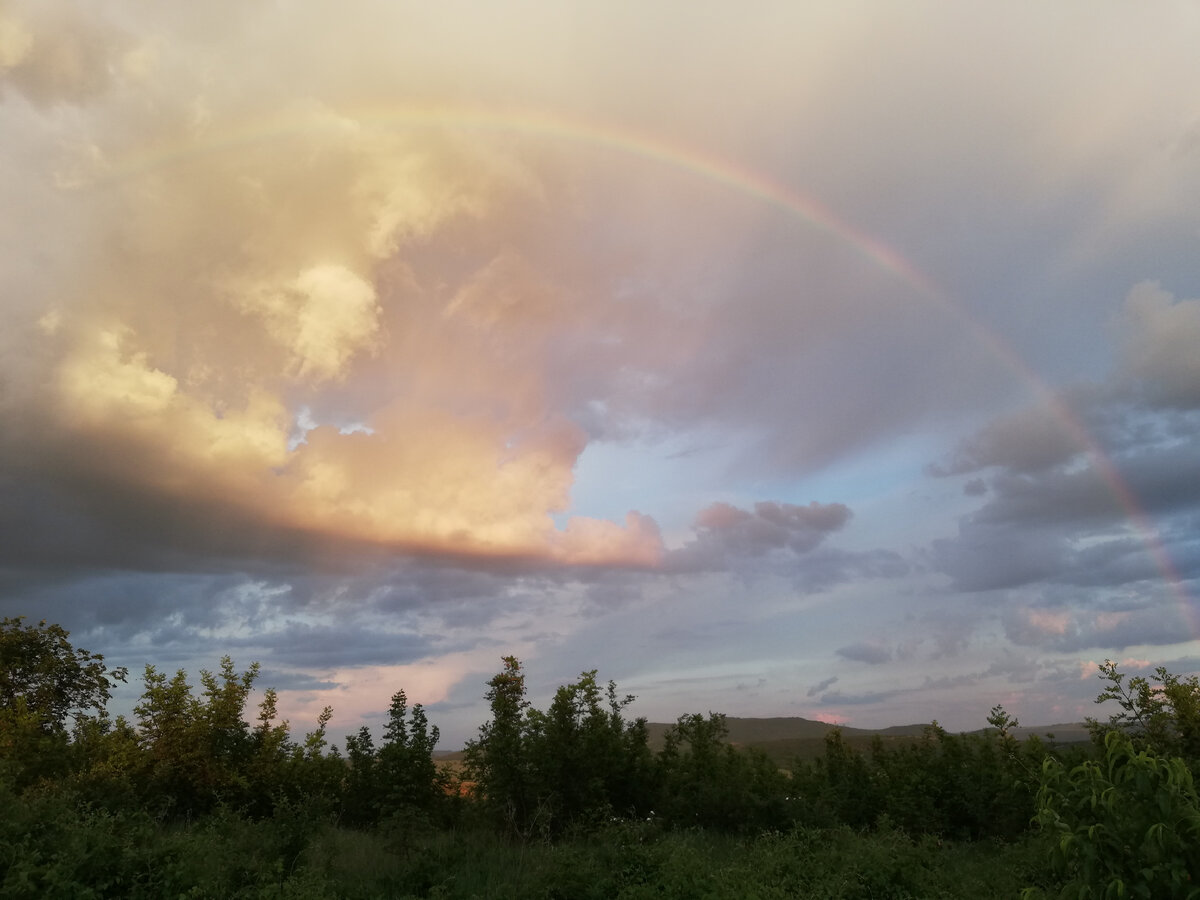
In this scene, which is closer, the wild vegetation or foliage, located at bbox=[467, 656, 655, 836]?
the wild vegetation

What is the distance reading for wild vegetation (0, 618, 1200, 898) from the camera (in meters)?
10.0

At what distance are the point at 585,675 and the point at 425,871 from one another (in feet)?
18.7

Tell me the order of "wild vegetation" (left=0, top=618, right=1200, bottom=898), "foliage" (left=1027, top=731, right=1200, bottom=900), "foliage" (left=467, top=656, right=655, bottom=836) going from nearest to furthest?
"foliage" (left=1027, top=731, right=1200, bottom=900), "wild vegetation" (left=0, top=618, right=1200, bottom=898), "foliage" (left=467, top=656, right=655, bottom=836)

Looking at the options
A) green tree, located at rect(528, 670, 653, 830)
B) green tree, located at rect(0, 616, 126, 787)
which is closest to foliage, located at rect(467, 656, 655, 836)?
green tree, located at rect(528, 670, 653, 830)

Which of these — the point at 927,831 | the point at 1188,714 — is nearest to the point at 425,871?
the point at 927,831

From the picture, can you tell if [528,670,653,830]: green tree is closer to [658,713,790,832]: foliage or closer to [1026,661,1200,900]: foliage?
[658,713,790,832]: foliage

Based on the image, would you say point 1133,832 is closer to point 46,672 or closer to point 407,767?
point 407,767

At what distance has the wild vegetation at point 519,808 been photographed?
10008 millimetres

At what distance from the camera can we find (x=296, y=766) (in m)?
16.0

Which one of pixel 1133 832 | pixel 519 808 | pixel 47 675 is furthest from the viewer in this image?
pixel 47 675

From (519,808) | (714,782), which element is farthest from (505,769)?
(714,782)

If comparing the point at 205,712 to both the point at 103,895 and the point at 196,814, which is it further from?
the point at 103,895

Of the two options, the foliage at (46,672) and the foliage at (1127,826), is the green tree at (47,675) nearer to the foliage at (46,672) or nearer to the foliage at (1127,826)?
the foliage at (46,672)

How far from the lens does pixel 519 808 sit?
47.7ft
